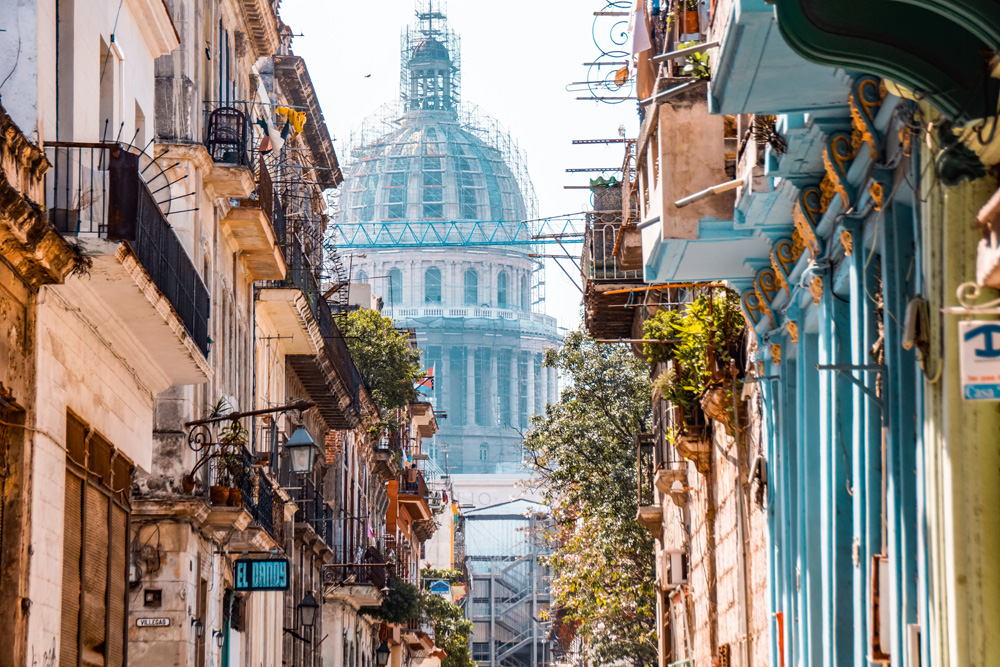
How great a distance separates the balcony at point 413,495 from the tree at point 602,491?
1403cm

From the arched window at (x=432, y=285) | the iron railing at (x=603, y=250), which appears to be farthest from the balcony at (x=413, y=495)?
the arched window at (x=432, y=285)

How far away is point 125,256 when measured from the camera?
12086mm

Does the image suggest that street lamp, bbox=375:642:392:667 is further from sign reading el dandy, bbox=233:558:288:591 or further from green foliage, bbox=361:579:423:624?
sign reading el dandy, bbox=233:558:288:591

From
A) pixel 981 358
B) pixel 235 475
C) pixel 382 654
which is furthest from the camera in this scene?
pixel 382 654

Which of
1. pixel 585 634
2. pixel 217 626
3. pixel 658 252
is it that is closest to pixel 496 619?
pixel 585 634

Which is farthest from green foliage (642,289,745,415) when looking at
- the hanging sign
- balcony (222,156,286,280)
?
the hanging sign

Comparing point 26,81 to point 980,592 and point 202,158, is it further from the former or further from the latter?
point 202,158

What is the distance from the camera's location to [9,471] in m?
11.2

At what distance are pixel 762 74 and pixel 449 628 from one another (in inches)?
1964

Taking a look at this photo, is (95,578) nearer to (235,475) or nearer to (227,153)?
(235,475)

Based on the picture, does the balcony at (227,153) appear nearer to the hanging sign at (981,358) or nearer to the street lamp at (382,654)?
the hanging sign at (981,358)

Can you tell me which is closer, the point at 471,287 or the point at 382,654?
the point at 382,654

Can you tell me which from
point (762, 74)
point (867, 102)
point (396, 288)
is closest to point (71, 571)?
point (762, 74)

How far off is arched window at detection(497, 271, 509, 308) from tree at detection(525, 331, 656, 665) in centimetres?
12216
